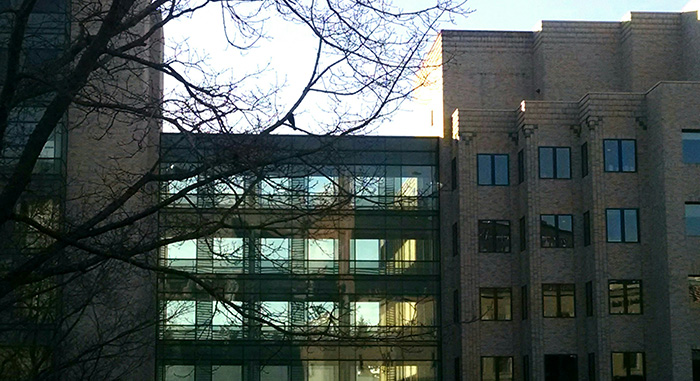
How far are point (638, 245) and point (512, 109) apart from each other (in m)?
10.0

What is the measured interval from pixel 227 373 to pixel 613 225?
17864mm

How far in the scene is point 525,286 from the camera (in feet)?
160

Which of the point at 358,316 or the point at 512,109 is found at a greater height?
the point at 512,109

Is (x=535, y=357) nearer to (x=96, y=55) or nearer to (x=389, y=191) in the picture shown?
Answer: (x=389, y=191)

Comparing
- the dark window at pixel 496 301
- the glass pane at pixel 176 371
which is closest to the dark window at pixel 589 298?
the dark window at pixel 496 301

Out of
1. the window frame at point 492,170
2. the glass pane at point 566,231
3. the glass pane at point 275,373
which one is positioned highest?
the window frame at point 492,170

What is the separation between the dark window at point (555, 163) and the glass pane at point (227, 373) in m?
15.7

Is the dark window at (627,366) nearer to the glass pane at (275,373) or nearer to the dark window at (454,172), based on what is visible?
the dark window at (454,172)

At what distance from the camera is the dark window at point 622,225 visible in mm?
46875

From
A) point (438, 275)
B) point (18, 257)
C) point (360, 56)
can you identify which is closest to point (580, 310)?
point (438, 275)

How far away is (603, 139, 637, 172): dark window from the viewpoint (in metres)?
Result: 47.5

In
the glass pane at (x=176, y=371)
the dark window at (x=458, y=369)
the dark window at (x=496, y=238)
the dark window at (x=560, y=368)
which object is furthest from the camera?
the glass pane at (x=176, y=371)

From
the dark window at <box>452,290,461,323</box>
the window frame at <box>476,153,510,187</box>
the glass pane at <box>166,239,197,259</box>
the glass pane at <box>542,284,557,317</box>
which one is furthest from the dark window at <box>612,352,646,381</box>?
the glass pane at <box>166,239,197,259</box>

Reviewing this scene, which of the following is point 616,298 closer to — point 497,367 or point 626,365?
point 626,365
